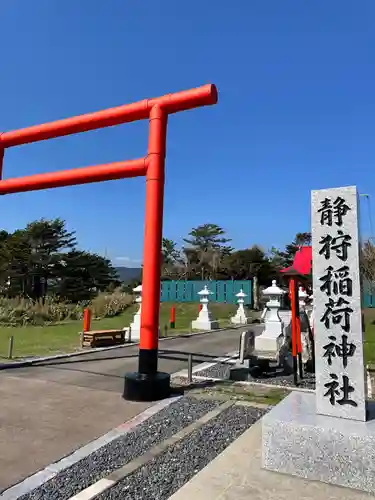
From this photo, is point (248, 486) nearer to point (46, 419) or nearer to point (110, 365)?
point (46, 419)

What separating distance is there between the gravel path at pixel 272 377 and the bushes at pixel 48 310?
13957 mm

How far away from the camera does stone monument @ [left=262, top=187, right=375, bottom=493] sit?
3.43 meters

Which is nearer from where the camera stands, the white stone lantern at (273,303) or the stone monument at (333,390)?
the stone monument at (333,390)

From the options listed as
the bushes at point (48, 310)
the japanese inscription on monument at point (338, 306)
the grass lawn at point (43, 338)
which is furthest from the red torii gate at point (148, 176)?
the bushes at point (48, 310)

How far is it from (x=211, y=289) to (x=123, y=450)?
29.6 meters

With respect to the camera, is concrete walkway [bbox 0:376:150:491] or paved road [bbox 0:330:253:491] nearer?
concrete walkway [bbox 0:376:150:491]

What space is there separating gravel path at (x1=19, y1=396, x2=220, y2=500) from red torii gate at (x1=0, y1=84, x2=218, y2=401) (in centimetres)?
78

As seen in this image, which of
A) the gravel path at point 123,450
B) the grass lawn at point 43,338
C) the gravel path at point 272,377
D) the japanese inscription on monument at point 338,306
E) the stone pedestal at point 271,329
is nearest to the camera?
the gravel path at point 123,450

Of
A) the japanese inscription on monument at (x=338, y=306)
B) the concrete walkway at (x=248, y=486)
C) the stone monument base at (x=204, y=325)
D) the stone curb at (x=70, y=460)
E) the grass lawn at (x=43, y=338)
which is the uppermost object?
the japanese inscription on monument at (x=338, y=306)

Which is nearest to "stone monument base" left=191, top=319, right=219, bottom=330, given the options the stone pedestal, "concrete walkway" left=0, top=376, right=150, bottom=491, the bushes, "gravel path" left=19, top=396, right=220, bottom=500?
the stone pedestal

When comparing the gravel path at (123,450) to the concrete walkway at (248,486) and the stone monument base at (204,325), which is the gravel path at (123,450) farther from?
the stone monument base at (204,325)

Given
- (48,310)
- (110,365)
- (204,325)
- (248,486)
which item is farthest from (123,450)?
(48,310)

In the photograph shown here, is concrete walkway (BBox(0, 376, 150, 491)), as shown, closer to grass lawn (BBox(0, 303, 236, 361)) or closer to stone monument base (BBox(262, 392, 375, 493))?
stone monument base (BBox(262, 392, 375, 493))

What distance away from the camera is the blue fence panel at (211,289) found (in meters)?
32.2
